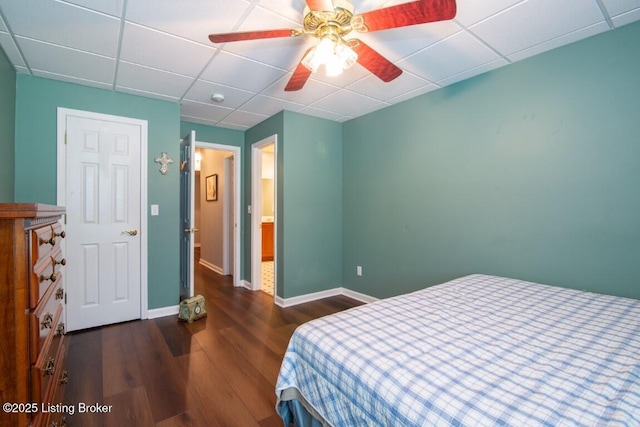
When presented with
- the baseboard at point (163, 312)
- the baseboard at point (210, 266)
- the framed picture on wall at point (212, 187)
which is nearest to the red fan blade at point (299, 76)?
the baseboard at point (163, 312)

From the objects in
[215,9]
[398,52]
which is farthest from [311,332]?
[398,52]

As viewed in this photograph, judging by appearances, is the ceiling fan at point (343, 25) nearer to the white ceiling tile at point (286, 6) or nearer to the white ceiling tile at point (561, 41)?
the white ceiling tile at point (286, 6)

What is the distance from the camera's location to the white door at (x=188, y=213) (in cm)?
331

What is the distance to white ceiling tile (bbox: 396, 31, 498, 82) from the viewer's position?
2096mm

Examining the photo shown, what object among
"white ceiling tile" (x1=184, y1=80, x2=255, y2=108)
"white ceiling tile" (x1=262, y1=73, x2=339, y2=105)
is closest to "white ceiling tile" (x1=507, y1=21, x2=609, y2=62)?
"white ceiling tile" (x1=262, y1=73, x2=339, y2=105)

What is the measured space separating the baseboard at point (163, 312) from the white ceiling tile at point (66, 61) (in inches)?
94.9

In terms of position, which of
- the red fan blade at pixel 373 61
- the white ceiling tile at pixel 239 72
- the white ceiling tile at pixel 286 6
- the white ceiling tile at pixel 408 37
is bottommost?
the red fan blade at pixel 373 61

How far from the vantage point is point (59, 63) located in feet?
7.72

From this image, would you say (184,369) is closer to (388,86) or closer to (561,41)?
(388,86)

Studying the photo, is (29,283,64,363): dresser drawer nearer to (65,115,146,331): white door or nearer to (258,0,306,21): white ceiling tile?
(65,115,146,331): white door

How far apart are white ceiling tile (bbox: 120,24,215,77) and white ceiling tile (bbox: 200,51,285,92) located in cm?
9

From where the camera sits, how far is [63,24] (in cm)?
185

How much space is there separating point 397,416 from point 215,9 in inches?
87.7

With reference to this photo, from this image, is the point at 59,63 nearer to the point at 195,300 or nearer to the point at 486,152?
the point at 195,300
